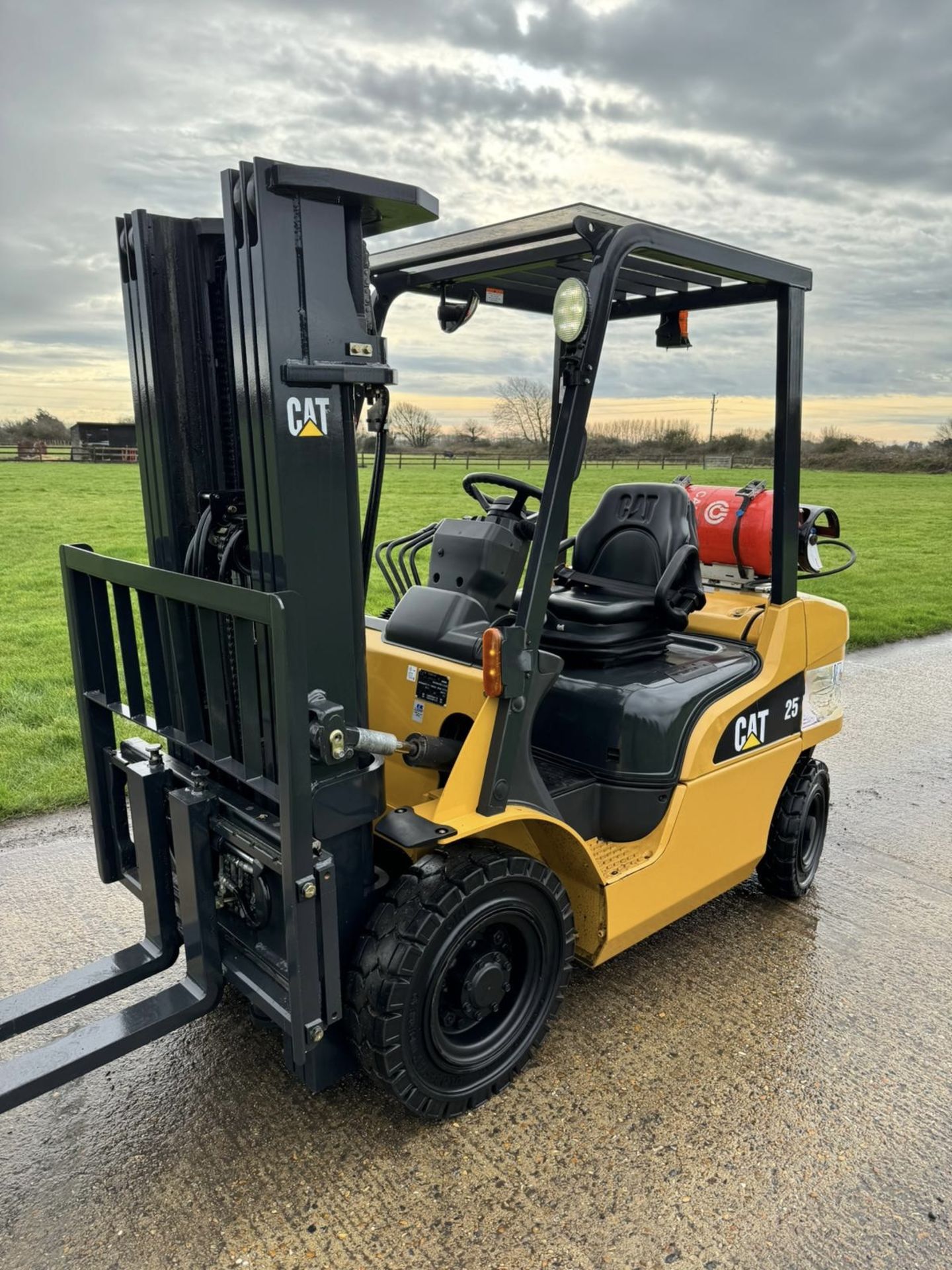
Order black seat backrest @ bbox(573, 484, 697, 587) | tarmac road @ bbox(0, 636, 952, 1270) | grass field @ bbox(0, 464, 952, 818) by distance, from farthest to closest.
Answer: grass field @ bbox(0, 464, 952, 818) < black seat backrest @ bbox(573, 484, 697, 587) < tarmac road @ bbox(0, 636, 952, 1270)

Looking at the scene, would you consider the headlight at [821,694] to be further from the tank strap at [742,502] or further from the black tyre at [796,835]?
the tank strap at [742,502]

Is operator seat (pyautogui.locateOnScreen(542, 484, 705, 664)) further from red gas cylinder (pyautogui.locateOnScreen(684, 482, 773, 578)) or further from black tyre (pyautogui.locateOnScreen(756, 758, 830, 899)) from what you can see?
black tyre (pyautogui.locateOnScreen(756, 758, 830, 899))

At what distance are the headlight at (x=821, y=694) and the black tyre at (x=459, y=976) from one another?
173 cm

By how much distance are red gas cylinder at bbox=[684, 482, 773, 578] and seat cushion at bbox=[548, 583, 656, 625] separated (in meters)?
0.52

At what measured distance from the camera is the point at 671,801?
3.27 meters

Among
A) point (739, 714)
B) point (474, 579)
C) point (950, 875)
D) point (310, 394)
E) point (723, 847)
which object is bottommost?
point (950, 875)

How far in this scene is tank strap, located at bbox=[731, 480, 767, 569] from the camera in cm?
400

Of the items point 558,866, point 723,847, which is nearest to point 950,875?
point 723,847

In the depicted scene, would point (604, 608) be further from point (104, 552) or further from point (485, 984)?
point (104, 552)

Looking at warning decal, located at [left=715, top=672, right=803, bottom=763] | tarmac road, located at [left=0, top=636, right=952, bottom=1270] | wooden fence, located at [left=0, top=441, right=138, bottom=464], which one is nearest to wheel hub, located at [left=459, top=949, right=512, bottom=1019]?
tarmac road, located at [left=0, top=636, right=952, bottom=1270]

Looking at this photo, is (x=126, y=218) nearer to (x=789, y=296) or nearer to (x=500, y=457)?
(x=789, y=296)

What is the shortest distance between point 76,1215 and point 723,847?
8.05 feet

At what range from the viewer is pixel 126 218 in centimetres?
263

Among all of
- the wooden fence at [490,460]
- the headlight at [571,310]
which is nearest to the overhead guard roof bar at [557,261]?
the headlight at [571,310]
